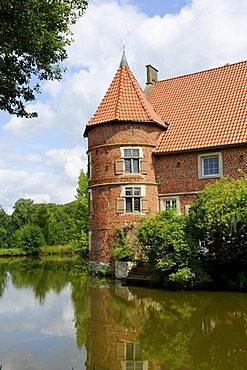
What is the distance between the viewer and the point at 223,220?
14.9 metres

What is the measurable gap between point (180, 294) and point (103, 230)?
7.01m

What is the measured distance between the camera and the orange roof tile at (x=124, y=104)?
21.3 m

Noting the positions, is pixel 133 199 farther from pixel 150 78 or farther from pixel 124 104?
pixel 150 78

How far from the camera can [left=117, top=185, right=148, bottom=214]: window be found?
68.2 feet

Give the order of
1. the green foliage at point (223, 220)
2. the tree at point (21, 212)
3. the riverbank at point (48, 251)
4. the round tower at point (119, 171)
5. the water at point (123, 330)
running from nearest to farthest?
the water at point (123, 330)
the green foliage at point (223, 220)
the round tower at point (119, 171)
the riverbank at point (48, 251)
the tree at point (21, 212)

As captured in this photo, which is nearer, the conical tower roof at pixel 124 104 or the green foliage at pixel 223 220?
the green foliage at pixel 223 220

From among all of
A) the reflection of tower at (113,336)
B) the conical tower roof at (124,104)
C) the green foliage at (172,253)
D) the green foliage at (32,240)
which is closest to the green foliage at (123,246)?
the green foliage at (172,253)

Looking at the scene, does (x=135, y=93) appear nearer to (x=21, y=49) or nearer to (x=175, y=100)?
(x=175, y=100)

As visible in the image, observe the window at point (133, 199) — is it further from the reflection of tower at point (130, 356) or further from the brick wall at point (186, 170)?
the reflection of tower at point (130, 356)

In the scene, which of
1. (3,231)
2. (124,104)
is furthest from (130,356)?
(3,231)

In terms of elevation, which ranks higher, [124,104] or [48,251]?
[124,104]

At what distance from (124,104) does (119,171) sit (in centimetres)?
380

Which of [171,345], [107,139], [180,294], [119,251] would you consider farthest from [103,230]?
[171,345]

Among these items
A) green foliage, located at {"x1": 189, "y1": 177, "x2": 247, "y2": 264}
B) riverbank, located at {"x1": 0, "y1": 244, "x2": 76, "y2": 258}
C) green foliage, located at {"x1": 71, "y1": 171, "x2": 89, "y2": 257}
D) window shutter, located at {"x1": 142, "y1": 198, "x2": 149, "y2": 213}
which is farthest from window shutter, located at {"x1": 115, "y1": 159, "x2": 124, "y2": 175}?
riverbank, located at {"x1": 0, "y1": 244, "x2": 76, "y2": 258}
